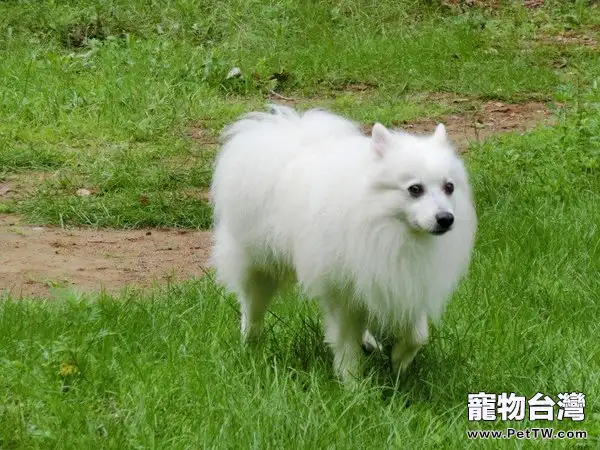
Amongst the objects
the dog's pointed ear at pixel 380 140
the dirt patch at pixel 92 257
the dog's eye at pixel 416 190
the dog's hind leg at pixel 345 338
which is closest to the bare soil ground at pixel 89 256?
the dirt patch at pixel 92 257

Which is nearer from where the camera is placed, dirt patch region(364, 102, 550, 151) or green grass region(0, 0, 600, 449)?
green grass region(0, 0, 600, 449)

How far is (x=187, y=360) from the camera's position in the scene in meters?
4.36

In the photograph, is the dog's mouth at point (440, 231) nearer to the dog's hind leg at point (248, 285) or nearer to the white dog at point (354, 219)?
the white dog at point (354, 219)

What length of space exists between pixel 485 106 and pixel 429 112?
696 mm

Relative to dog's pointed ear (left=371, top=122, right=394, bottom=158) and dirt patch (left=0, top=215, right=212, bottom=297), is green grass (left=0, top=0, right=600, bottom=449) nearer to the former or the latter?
dirt patch (left=0, top=215, right=212, bottom=297)

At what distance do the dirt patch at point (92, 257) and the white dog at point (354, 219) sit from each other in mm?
1476

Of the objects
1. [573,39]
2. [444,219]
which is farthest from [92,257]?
[573,39]

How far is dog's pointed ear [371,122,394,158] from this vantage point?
405cm

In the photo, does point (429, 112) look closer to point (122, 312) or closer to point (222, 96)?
point (222, 96)

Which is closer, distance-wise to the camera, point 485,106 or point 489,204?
point 489,204

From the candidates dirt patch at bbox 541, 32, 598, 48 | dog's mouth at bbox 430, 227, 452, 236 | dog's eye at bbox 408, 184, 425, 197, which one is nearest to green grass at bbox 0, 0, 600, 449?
dirt patch at bbox 541, 32, 598, 48

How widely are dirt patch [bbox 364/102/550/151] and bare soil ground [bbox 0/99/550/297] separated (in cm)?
302

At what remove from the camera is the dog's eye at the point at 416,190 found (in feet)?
13.0

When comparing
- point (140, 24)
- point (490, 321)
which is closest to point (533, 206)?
point (490, 321)
